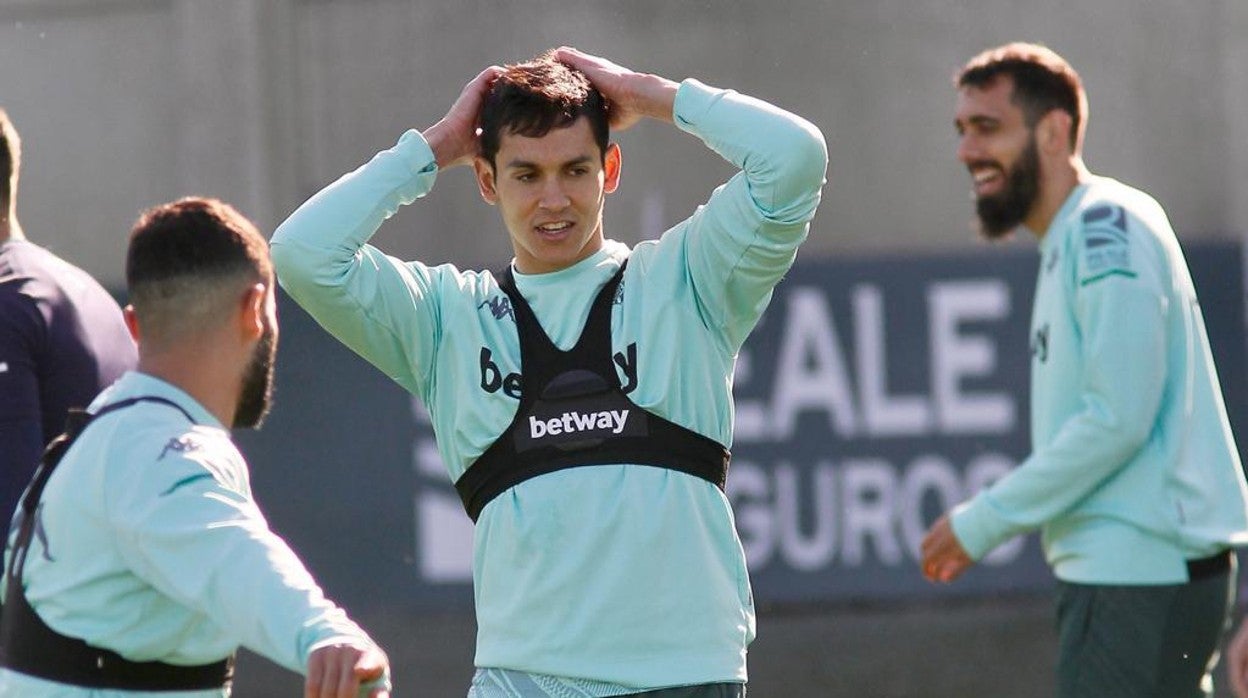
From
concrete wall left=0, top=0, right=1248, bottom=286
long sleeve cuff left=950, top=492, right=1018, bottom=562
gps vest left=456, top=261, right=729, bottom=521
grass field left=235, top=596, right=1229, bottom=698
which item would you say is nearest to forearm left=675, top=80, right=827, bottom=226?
gps vest left=456, top=261, right=729, bottom=521

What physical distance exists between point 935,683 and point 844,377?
4.46ft

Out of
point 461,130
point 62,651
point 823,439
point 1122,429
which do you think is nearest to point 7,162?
point 461,130

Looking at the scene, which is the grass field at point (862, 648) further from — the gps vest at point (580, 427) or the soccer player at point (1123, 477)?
the gps vest at point (580, 427)

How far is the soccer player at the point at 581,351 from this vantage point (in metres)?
3.21

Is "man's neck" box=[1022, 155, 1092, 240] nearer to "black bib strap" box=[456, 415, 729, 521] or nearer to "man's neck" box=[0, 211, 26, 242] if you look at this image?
"black bib strap" box=[456, 415, 729, 521]

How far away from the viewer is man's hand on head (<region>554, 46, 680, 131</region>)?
11.5 feet

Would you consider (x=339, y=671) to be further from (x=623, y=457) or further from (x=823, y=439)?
(x=823, y=439)

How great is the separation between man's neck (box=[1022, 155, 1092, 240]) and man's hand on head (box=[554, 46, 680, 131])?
1.51 metres

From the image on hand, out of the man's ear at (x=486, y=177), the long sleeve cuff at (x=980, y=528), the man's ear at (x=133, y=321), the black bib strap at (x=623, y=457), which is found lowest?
the long sleeve cuff at (x=980, y=528)

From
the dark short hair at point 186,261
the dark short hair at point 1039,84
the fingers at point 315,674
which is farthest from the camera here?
the dark short hair at point 1039,84

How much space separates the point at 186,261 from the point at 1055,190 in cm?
236

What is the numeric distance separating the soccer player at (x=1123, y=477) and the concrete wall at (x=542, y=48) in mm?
5311

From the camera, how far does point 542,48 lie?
10.6 metres

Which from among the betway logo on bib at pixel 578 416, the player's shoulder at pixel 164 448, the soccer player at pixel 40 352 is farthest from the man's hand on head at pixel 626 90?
the soccer player at pixel 40 352
